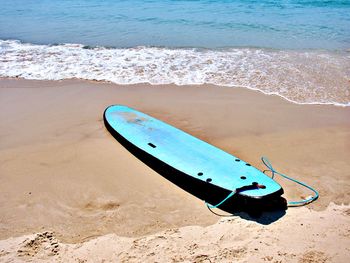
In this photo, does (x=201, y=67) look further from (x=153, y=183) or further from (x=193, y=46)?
(x=153, y=183)

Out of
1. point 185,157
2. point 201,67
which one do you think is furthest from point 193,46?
point 185,157

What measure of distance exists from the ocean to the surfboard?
7.21 ft

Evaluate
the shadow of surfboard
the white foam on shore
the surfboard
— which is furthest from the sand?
the white foam on shore

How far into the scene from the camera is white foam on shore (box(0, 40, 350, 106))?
6078mm

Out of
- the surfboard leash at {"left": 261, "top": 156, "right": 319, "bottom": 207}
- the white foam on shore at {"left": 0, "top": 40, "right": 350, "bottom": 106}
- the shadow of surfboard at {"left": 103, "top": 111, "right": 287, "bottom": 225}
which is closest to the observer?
the shadow of surfboard at {"left": 103, "top": 111, "right": 287, "bottom": 225}

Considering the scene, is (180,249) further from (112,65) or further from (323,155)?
(112,65)

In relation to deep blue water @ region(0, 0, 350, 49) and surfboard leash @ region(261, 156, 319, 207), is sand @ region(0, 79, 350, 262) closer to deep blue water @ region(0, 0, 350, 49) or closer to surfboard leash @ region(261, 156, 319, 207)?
surfboard leash @ region(261, 156, 319, 207)

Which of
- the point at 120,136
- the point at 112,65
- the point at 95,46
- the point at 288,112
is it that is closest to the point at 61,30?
the point at 95,46

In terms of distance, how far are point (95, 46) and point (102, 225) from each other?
7314 millimetres

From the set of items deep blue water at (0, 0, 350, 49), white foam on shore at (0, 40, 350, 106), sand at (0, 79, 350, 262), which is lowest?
sand at (0, 79, 350, 262)

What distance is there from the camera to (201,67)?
23.7ft

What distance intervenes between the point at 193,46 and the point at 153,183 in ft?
20.8

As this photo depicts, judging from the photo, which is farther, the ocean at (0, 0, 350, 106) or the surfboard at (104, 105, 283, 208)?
the ocean at (0, 0, 350, 106)

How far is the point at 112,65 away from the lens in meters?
7.49
